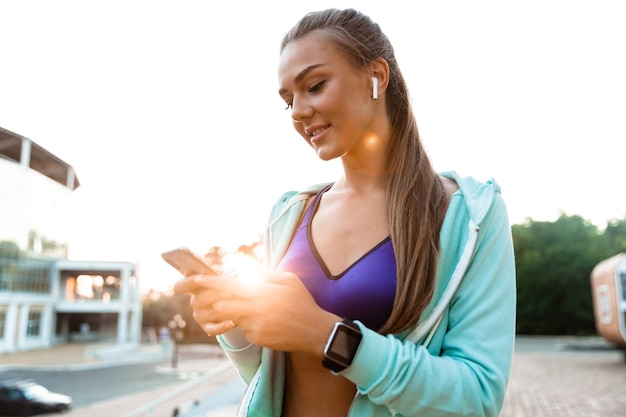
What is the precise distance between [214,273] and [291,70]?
1.35ft

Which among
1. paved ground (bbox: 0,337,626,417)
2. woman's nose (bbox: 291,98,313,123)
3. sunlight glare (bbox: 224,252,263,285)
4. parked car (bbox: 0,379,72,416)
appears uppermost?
woman's nose (bbox: 291,98,313,123)

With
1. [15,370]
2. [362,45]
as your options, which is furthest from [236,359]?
[15,370]

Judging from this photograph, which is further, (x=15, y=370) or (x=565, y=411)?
(x=15, y=370)

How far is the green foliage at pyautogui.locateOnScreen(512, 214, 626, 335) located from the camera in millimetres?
32562

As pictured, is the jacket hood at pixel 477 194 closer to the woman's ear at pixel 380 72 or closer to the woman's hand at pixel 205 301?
the woman's ear at pixel 380 72

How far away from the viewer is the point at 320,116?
103 cm

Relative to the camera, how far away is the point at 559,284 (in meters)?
33.1

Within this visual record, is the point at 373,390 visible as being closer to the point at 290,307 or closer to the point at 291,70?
the point at 290,307

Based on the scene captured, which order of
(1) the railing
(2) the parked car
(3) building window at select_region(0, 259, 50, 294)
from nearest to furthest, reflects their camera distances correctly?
(1) the railing < (2) the parked car < (3) building window at select_region(0, 259, 50, 294)

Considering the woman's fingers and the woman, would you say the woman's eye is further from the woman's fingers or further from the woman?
the woman's fingers

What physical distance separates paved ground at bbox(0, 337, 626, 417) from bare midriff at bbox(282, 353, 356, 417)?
24.0ft

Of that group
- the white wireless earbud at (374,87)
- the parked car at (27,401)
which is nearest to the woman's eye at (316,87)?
the white wireless earbud at (374,87)

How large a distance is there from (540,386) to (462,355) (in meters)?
15.5

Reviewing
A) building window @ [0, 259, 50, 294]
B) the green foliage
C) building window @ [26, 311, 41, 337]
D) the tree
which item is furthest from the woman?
building window @ [26, 311, 41, 337]
